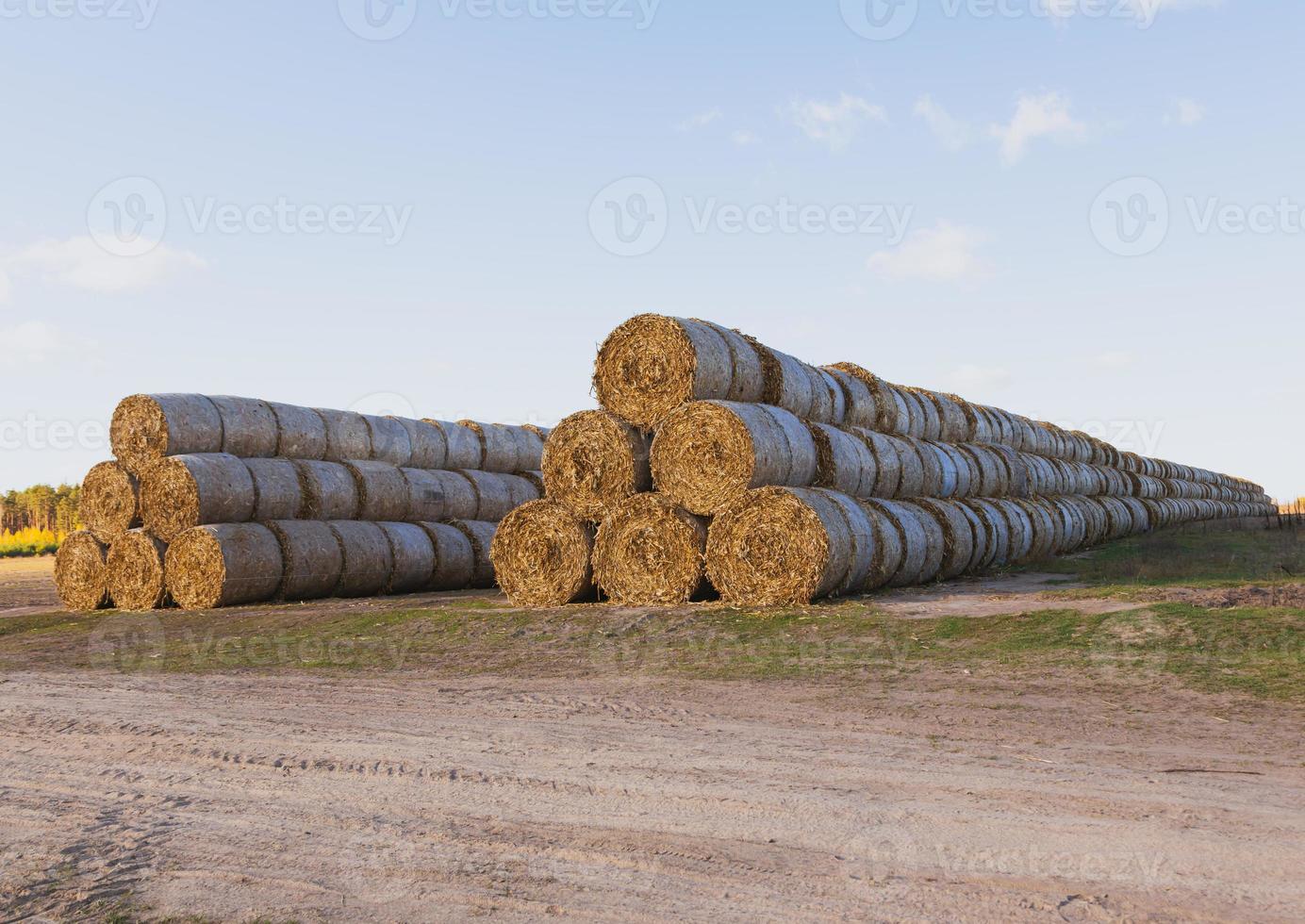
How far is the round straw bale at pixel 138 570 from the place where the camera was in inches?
632

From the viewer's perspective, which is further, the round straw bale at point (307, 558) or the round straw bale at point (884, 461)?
the round straw bale at point (307, 558)

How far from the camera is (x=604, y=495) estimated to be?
13.6m

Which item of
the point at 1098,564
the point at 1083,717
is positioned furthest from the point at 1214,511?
the point at 1083,717

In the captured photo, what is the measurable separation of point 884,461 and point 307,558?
857 centimetres

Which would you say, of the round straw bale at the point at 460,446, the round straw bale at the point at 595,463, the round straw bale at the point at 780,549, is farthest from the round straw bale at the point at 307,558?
the round straw bale at the point at 780,549

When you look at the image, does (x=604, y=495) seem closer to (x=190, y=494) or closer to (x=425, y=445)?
(x=190, y=494)

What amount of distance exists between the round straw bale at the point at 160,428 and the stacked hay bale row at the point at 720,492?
563 centimetres

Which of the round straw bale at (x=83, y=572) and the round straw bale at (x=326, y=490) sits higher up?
the round straw bale at (x=326, y=490)

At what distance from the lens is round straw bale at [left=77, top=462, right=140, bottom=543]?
649 inches

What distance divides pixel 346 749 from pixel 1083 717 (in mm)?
4508

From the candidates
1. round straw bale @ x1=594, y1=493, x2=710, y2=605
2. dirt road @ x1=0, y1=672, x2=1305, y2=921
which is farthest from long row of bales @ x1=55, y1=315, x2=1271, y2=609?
dirt road @ x1=0, y1=672, x2=1305, y2=921

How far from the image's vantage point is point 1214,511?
171ft

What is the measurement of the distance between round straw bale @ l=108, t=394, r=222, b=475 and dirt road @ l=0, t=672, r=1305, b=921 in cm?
895

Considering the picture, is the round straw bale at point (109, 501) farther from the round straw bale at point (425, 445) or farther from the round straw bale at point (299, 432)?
the round straw bale at point (425, 445)
